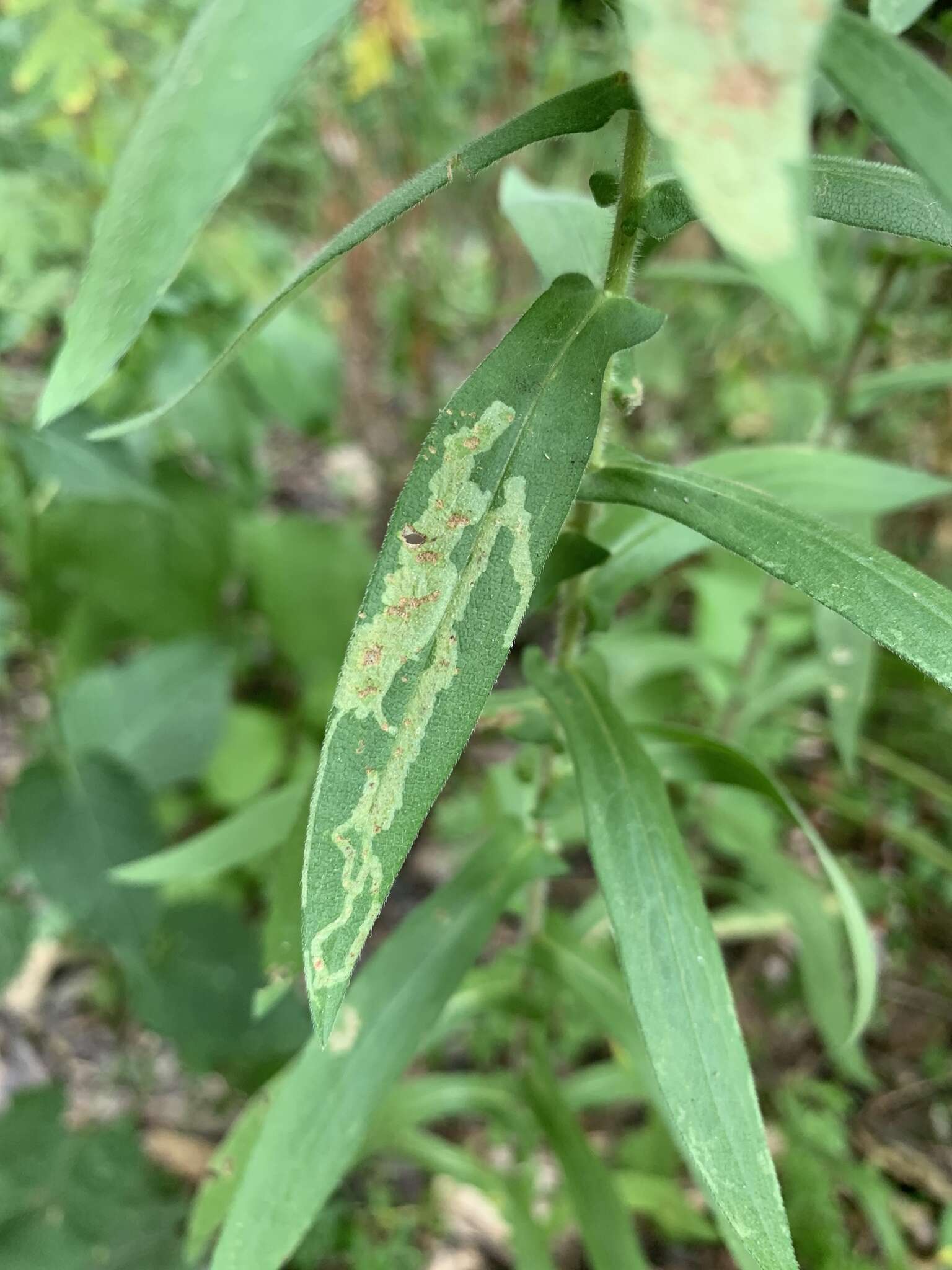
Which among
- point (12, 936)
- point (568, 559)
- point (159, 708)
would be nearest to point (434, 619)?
point (568, 559)

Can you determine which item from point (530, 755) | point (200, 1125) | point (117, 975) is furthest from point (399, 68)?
point (200, 1125)

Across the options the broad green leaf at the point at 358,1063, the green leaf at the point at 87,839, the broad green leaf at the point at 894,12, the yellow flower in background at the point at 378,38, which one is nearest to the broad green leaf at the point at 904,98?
the broad green leaf at the point at 894,12

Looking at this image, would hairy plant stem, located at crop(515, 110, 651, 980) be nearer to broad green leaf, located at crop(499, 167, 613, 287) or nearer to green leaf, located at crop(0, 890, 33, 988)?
broad green leaf, located at crop(499, 167, 613, 287)

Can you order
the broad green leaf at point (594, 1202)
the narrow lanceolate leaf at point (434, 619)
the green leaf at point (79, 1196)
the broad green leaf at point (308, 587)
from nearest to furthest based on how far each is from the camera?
the narrow lanceolate leaf at point (434, 619) → the broad green leaf at point (594, 1202) → the green leaf at point (79, 1196) → the broad green leaf at point (308, 587)

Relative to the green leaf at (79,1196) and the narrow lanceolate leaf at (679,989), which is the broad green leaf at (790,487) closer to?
the narrow lanceolate leaf at (679,989)

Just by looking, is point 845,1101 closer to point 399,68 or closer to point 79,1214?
point 79,1214

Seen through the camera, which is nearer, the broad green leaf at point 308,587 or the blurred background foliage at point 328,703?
the blurred background foliage at point 328,703
